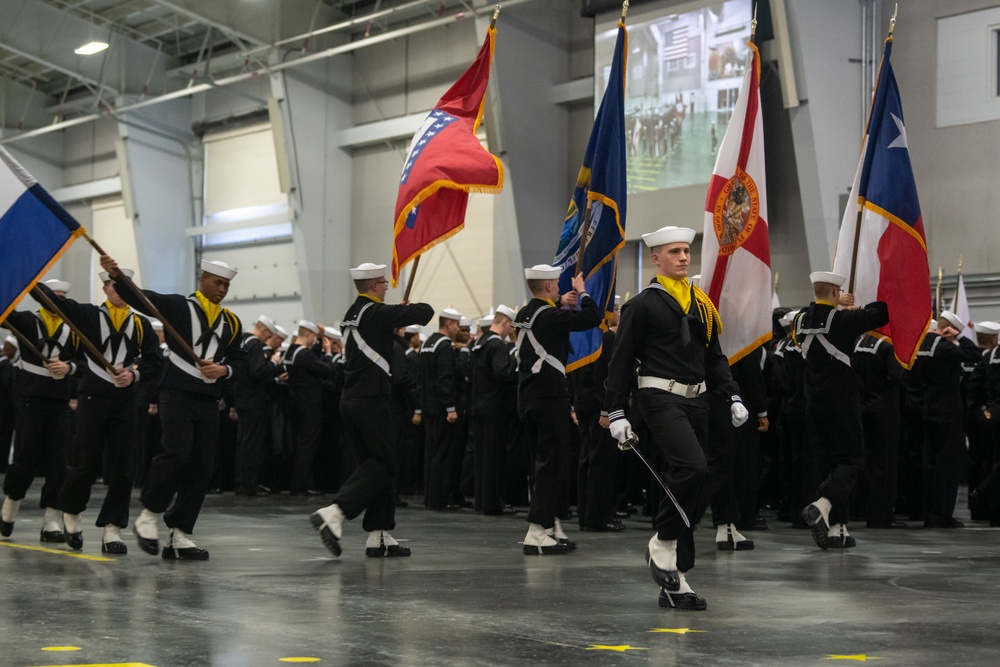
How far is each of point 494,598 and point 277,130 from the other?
1979 cm

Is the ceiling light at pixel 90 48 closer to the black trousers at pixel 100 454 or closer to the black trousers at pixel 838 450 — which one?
the black trousers at pixel 100 454

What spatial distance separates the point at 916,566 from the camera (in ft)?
26.5

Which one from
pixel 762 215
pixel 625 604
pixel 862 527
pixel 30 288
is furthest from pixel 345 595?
pixel 862 527

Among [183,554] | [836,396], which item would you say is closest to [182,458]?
[183,554]

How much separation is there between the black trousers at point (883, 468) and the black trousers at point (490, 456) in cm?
333

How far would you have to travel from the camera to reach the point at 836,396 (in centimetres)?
926

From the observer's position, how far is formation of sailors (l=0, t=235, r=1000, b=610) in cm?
659

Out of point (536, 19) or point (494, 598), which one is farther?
point (536, 19)

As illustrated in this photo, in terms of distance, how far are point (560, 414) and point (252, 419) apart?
6.85 m

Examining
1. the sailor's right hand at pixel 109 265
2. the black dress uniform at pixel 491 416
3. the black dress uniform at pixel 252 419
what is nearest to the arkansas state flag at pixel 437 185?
the sailor's right hand at pixel 109 265

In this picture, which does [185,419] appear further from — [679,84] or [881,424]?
[679,84]

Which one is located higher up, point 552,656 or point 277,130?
point 277,130

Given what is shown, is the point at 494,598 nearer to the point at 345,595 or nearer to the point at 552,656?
the point at 345,595

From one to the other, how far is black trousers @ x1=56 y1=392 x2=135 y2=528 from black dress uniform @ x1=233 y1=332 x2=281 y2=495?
6.02 meters
